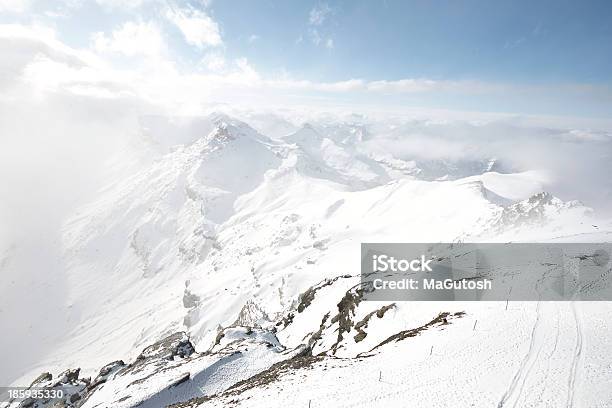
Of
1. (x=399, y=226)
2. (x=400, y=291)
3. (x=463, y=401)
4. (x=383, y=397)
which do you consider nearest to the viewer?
(x=463, y=401)

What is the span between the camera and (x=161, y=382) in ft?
145

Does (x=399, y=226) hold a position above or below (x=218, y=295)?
above

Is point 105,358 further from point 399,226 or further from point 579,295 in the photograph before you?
point 579,295

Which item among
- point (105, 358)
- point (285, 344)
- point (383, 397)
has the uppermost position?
point (383, 397)

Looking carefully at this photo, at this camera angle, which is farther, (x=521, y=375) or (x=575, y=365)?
(x=575, y=365)

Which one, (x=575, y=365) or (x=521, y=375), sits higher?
(x=575, y=365)

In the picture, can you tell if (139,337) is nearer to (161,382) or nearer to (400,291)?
(161,382)

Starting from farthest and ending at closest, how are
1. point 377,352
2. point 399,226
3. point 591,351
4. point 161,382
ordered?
point 399,226 < point 161,382 < point 377,352 < point 591,351

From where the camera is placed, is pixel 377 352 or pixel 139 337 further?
pixel 139 337

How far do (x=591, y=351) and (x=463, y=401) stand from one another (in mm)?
13995

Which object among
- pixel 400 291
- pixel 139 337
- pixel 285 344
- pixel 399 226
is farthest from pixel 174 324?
pixel 400 291

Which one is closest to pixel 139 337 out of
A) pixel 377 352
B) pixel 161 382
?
pixel 161 382

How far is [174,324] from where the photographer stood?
19400cm

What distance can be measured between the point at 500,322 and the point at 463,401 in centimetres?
1467
